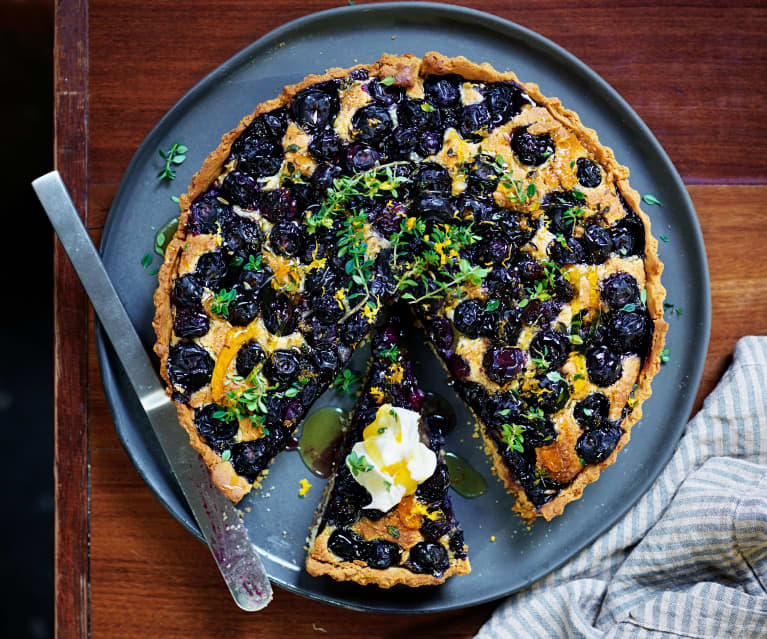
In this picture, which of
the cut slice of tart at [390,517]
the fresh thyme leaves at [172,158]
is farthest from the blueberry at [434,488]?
the fresh thyme leaves at [172,158]

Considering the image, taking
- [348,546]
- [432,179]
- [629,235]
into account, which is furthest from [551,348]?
[348,546]

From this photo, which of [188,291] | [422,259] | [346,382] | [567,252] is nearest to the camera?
[188,291]

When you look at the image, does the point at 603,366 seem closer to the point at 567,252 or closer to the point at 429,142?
the point at 567,252

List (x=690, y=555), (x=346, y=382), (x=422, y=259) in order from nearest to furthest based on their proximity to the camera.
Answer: (x=422, y=259)
(x=690, y=555)
(x=346, y=382)

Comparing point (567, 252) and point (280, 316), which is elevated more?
point (567, 252)

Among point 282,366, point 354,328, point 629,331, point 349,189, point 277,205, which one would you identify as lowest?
point 282,366
